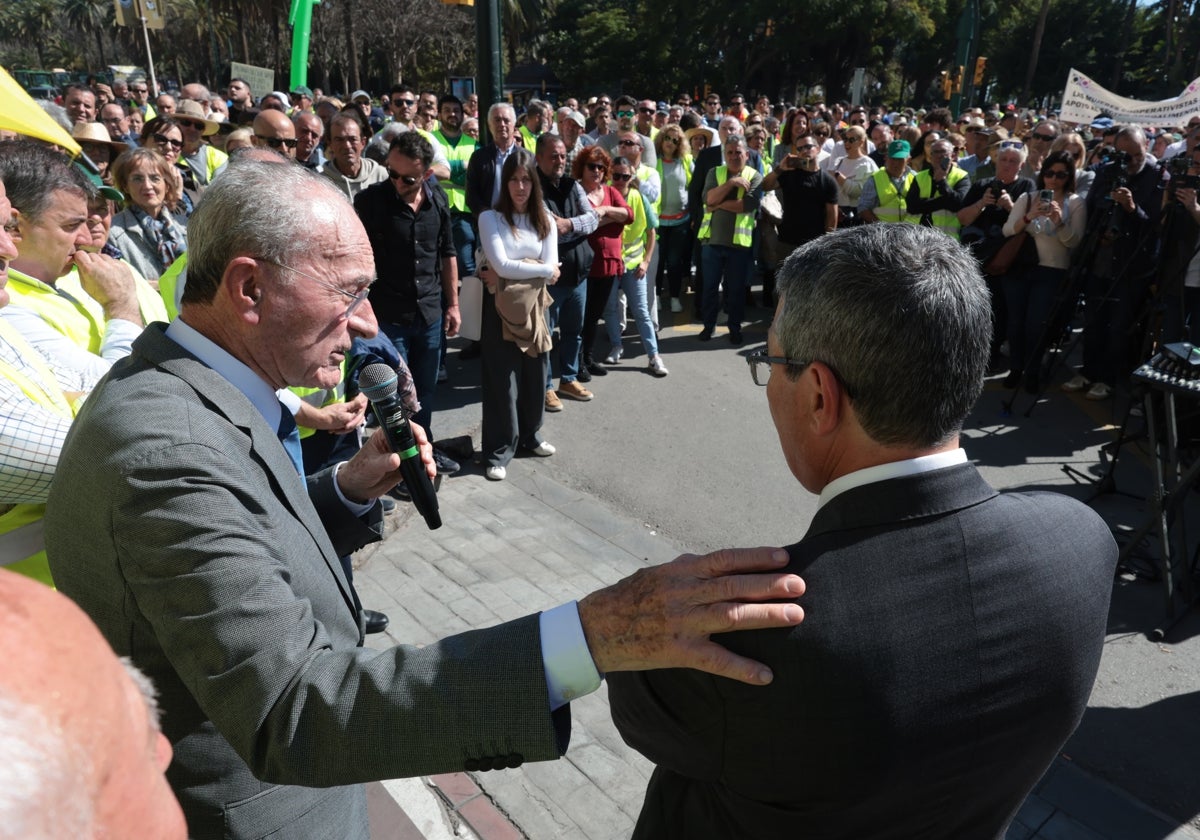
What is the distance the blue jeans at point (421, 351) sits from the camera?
524 cm

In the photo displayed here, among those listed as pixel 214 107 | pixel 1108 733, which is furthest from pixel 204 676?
pixel 214 107

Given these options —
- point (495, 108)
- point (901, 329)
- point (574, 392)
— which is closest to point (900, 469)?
point (901, 329)

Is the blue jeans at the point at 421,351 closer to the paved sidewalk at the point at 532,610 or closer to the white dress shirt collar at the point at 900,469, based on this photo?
the paved sidewalk at the point at 532,610

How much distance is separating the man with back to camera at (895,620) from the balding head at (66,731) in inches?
29.0

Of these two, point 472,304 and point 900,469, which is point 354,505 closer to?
point 900,469

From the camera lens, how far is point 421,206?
Result: 17.2ft

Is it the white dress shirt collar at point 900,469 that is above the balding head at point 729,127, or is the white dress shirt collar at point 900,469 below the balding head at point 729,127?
below

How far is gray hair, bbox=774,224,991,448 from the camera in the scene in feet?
3.90

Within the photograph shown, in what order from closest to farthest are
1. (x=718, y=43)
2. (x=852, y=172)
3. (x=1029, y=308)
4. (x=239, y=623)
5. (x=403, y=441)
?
1. (x=239, y=623)
2. (x=403, y=441)
3. (x=1029, y=308)
4. (x=852, y=172)
5. (x=718, y=43)

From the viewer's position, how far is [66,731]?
508 millimetres

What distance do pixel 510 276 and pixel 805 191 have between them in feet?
13.2

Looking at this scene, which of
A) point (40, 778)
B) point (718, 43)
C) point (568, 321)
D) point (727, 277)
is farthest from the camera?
point (718, 43)

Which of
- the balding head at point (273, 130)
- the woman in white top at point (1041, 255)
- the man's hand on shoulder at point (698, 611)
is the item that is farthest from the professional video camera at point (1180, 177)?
the man's hand on shoulder at point (698, 611)

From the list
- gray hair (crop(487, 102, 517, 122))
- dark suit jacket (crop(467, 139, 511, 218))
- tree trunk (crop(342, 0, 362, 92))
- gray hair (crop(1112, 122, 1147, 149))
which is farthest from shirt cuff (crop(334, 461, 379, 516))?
tree trunk (crop(342, 0, 362, 92))
